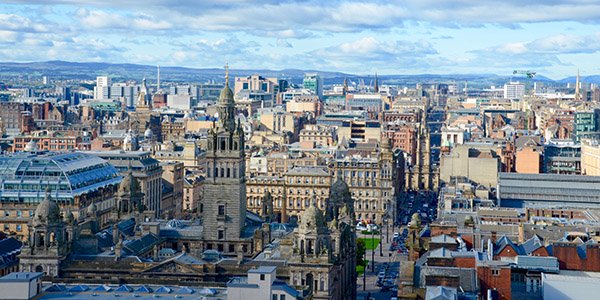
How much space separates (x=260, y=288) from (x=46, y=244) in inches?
1185

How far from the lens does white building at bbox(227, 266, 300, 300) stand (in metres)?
81.2

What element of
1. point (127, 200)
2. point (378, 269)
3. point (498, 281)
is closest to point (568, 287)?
point (498, 281)

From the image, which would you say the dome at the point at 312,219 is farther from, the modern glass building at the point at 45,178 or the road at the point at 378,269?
the modern glass building at the point at 45,178

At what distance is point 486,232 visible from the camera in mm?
127062

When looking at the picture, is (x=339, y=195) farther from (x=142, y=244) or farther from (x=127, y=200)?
(x=127, y=200)

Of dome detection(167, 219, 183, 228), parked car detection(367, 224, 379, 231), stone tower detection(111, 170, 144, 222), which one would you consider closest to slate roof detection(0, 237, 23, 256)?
stone tower detection(111, 170, 144, 222)

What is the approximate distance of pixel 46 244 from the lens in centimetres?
10319

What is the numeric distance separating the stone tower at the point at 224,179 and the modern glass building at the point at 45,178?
37.5 metres

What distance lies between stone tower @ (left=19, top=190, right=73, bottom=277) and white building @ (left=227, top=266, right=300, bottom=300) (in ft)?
85.6

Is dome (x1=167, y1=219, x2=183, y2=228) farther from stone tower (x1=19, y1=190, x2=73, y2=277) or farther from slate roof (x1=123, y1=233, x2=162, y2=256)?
stone tower (x1=19, y1=190, x2=73, y2=277)

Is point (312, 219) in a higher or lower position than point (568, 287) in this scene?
higher

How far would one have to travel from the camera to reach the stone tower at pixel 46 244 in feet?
335

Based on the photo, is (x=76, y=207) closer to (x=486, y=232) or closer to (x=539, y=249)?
(x=486, y=232)

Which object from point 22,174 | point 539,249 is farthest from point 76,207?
point 539,249
